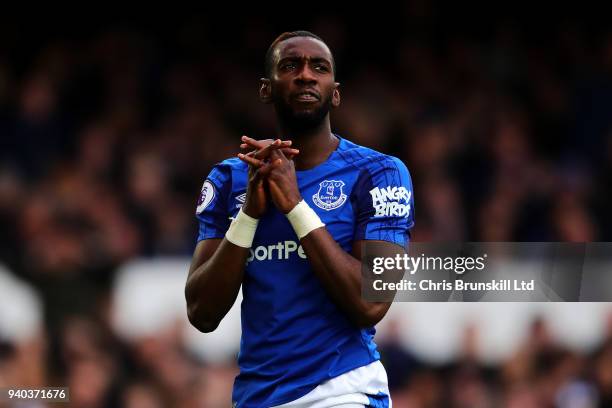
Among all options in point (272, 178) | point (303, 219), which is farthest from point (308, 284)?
point (272, 178)

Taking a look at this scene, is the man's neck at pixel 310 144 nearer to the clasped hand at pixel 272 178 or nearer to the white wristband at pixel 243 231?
the clasped hand at pixel 272 178

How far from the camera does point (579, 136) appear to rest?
314 inches

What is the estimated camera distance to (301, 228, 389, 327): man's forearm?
312 cm

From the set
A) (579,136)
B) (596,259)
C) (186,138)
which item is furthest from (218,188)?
(579,136)

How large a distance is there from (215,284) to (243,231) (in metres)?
0.20

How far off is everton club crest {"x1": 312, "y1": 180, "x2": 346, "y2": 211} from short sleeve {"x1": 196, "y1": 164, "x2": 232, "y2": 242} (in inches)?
13.6

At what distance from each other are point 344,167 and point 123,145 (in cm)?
453

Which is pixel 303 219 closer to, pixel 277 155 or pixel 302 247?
pixel 302 247

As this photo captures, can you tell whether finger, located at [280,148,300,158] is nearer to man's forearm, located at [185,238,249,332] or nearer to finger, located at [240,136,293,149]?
finger, located at [240,136,293,149]

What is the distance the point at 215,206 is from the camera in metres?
3.52

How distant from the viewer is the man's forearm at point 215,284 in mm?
3244

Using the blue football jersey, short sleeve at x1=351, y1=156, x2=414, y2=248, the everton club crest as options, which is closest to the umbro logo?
the blue football jersey

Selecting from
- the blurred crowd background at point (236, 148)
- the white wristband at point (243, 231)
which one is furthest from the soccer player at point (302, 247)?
the blurred crowd background at point (236, 148)

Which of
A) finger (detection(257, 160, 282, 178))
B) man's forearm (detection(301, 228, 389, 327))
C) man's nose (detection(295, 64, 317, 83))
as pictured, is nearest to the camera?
man's forearm (detection(301, 228, 389, 327))
